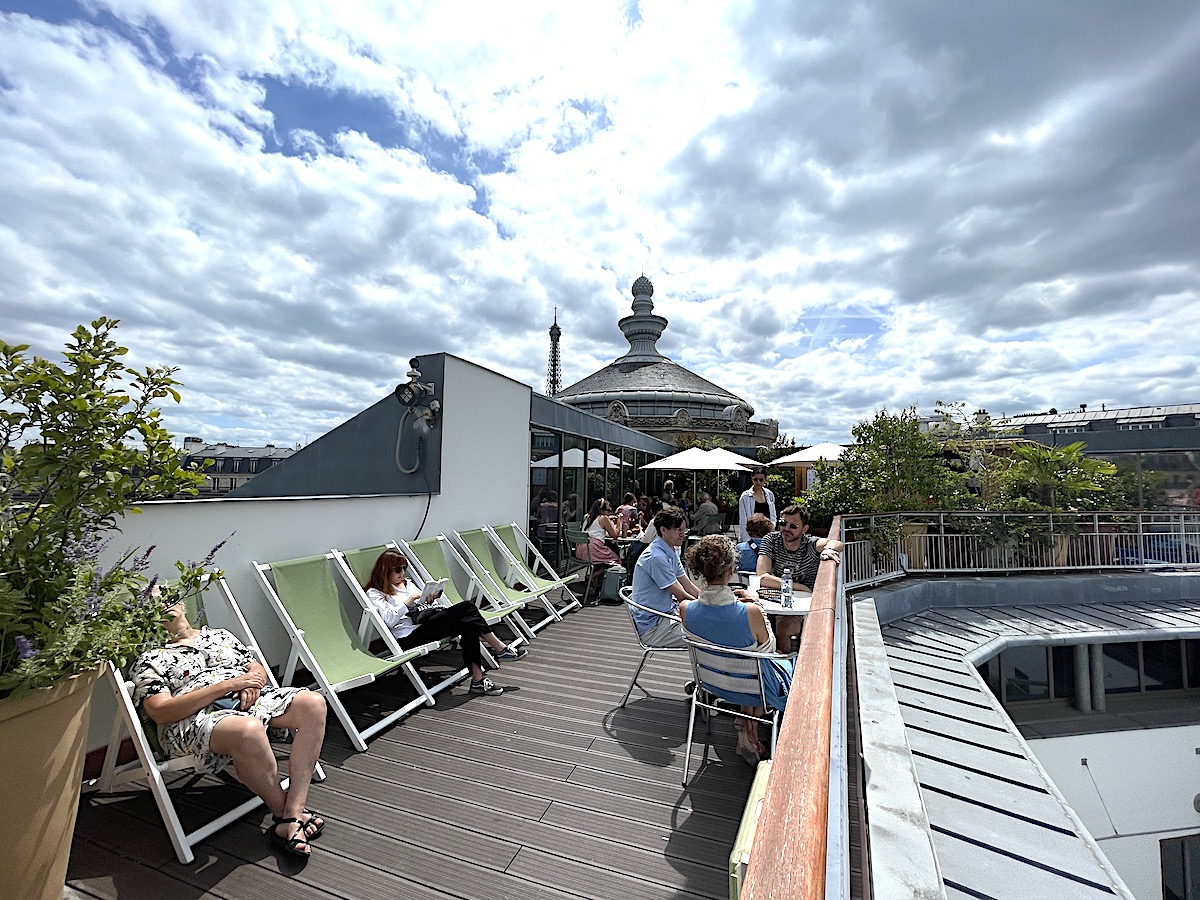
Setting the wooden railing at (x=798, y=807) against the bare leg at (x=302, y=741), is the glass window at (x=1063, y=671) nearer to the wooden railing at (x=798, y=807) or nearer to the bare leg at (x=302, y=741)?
the wooden railing at (x=798, y=807)

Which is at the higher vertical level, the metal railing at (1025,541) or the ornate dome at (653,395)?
the ornate dome at (653,395)

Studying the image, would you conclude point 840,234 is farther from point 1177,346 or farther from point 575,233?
point 1177,346

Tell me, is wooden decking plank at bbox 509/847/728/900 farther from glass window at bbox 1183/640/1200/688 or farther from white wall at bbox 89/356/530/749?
glass window at bbox 1183/640/1200/688

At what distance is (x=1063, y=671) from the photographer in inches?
376

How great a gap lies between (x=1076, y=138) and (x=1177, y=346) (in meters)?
15.6

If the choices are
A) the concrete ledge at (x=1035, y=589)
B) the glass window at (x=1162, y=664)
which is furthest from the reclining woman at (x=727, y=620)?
the glass window at (x=1162, y=664)

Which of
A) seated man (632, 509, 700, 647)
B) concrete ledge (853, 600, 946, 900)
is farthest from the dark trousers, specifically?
concrete ledge (853, 600, 946, 900)

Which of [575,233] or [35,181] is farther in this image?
[575,233]

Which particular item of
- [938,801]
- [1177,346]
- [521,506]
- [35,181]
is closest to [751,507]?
[521,506]

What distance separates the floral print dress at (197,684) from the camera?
2383 millimetres

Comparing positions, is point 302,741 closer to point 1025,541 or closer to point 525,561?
point 525,561

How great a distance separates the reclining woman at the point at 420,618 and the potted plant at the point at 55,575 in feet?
6.79

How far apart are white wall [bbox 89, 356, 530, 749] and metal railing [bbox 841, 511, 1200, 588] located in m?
5.83

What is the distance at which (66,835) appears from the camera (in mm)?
1931
